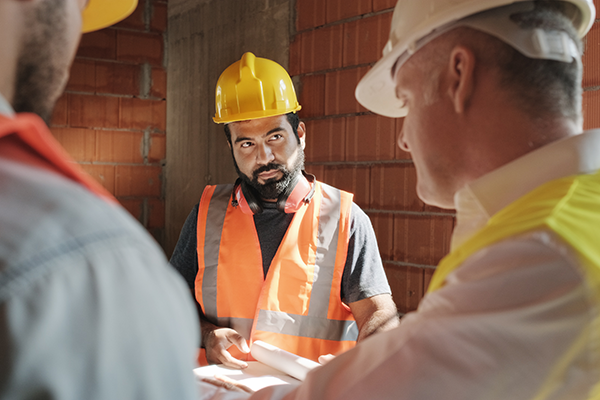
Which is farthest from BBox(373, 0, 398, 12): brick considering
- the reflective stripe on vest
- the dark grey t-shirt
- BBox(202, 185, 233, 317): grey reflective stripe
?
the reflective stripe on vest

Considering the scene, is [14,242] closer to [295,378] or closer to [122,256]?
[122,256]

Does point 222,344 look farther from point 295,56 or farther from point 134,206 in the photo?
point 134,206

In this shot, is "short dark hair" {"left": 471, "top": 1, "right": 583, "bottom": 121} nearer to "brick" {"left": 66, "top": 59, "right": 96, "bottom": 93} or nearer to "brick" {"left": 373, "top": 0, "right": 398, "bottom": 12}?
"brick" {"left": 373, "top": 0, "right": 398, "bottom": 12}

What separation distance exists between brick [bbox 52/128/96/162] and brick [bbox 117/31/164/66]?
2.69 ft

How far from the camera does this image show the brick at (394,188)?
2.77 m

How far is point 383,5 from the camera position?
9.26 feet

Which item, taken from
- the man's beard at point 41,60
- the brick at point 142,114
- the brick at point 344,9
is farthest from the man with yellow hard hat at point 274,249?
the brick at point 142,114

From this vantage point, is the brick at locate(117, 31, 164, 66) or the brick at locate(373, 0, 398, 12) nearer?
the brick at locate(373, 0, 398, 12)

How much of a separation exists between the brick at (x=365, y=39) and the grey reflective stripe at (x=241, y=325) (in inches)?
70.2

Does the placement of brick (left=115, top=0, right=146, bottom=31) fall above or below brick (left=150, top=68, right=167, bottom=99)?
above

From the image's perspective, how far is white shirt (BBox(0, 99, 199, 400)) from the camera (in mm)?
348

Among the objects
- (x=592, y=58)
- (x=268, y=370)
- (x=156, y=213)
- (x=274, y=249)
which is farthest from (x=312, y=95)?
(x=156, y=213)

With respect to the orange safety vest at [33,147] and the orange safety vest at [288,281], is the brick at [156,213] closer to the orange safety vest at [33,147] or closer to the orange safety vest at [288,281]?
the orange safety vest at [288,281]

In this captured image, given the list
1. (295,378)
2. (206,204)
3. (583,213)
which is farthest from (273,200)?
(583,213)
